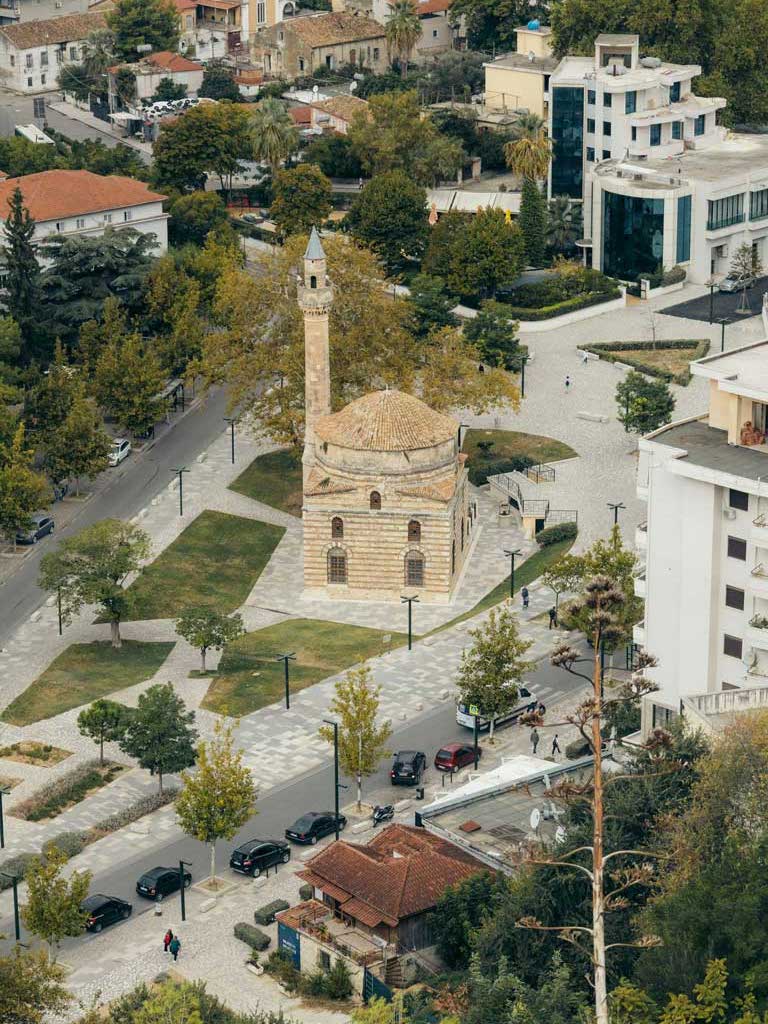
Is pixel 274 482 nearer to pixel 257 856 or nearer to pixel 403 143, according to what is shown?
pixel 257 856

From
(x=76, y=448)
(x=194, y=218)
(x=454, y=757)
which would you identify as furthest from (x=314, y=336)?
(x=194, y=218)

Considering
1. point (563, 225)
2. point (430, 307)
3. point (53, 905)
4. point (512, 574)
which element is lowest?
point (53, 905)

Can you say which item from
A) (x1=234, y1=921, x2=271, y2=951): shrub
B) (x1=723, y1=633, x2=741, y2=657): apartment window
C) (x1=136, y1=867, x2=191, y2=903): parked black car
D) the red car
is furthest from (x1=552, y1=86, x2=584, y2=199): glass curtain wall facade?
(x1=234, y1=921, x2=271, y2=951): shrub

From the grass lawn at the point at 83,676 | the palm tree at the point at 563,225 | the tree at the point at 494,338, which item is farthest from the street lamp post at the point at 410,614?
the palm tree at the point at 563,225

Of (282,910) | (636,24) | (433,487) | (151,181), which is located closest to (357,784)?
(282,910)

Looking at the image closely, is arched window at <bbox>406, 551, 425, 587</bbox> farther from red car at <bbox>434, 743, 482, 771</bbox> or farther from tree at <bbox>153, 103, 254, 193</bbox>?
tree at <bbox>153, 103, 254, 193</bbox>
